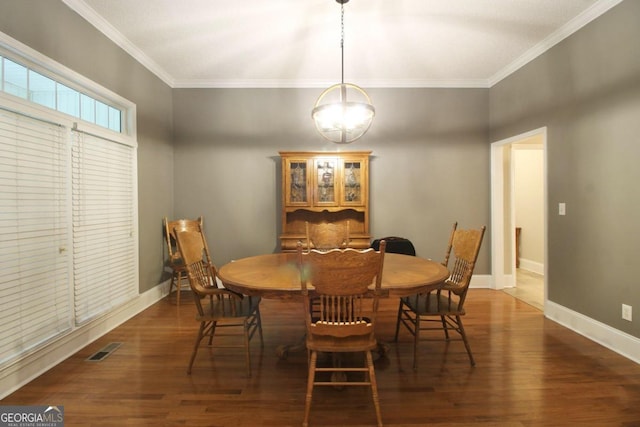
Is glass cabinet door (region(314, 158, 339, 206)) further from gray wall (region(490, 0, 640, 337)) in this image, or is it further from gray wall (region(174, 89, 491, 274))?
gray wall (region(490, 0, 640, 337))

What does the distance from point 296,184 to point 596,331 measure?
3294mm

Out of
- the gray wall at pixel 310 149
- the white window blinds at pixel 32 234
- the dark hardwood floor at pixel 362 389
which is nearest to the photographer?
the dark hardwood floor at pixel 362 389

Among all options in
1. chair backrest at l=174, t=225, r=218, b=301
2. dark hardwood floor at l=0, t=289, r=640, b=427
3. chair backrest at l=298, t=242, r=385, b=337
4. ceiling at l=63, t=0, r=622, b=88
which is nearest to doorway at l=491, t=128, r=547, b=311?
ceiling at l=63, t=0, r=622, b=88

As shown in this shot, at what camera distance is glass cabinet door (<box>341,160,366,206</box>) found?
4113 millimetres

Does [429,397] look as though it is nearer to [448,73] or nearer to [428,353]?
[428,353]

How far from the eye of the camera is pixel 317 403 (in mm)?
1890

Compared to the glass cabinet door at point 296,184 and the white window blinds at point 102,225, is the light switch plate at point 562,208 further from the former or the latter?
the white window blinds at point 102,225

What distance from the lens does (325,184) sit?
4.11m

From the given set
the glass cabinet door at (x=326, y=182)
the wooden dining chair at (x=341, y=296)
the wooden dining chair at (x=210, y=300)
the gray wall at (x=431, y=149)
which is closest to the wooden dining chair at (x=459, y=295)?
the wooden dining chair at (x=341, y=296)

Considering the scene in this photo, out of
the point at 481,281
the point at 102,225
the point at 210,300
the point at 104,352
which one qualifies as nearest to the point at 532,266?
the point at 481,281

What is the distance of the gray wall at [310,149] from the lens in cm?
438

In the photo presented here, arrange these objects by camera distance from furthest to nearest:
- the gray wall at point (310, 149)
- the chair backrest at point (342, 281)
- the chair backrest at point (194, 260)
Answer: the gray wall at point (310, 149) < the chair backrest at point (194, 260) < the chair backrest at point (342, 281)

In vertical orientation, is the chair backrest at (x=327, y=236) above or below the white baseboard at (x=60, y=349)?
above

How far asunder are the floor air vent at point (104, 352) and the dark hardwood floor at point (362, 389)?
51 mm
